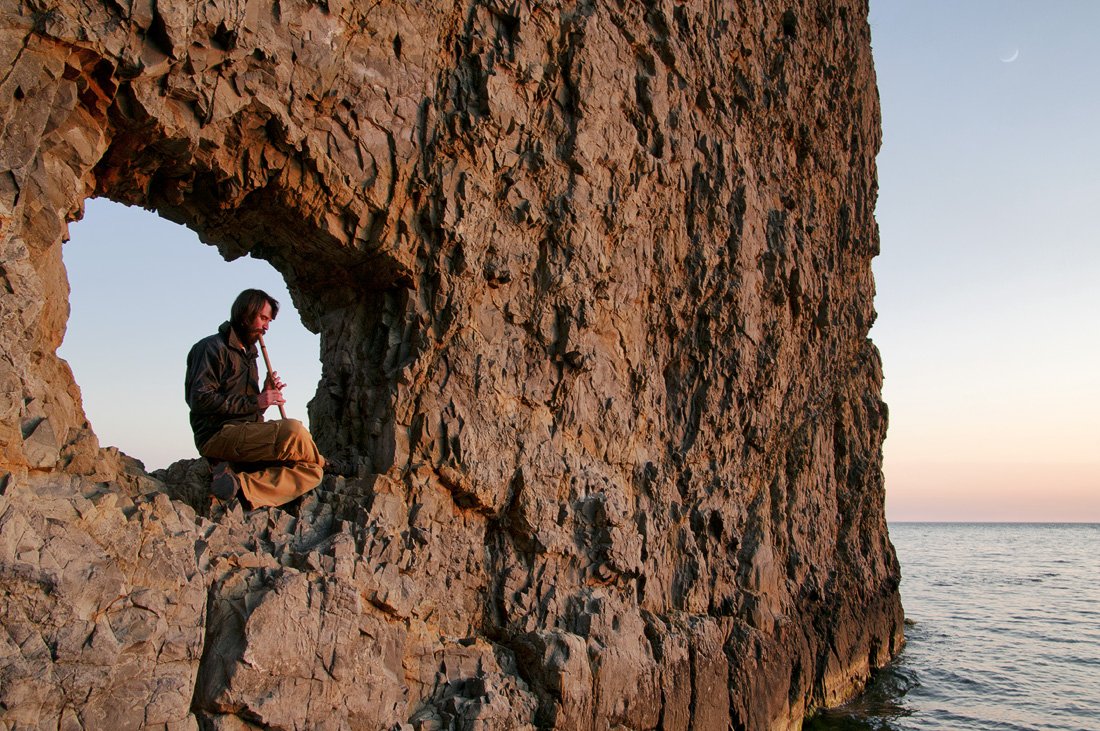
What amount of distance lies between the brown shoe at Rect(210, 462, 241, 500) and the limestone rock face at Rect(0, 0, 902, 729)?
0.15m

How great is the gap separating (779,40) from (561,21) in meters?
5.90

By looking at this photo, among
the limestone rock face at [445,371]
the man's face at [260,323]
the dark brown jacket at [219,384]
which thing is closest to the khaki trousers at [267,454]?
the dark brown jacket at [219,384]

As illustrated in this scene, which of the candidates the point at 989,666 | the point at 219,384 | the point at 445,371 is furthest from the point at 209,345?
the point at 989,666

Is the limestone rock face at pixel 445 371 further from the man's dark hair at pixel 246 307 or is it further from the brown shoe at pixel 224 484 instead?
the man's dark hair at pixel 246 307

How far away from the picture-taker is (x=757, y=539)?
11.6 m

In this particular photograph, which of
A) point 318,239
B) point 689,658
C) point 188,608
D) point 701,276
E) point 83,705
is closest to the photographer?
point 83,705

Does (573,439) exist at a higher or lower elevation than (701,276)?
lower

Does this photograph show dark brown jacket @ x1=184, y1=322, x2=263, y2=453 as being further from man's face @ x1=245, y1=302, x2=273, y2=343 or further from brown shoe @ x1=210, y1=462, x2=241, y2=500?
brown shoe @ x1=210, y1=462, x2=241, y2=500

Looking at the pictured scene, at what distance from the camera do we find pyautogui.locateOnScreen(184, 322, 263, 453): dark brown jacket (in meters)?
6.28

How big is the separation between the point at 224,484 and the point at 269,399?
0.75 metres

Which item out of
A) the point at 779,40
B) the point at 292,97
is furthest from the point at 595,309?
the point at 779,40

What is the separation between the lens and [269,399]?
21.1 ft

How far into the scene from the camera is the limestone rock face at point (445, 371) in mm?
5039

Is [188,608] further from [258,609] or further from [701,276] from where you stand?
[701,276]
